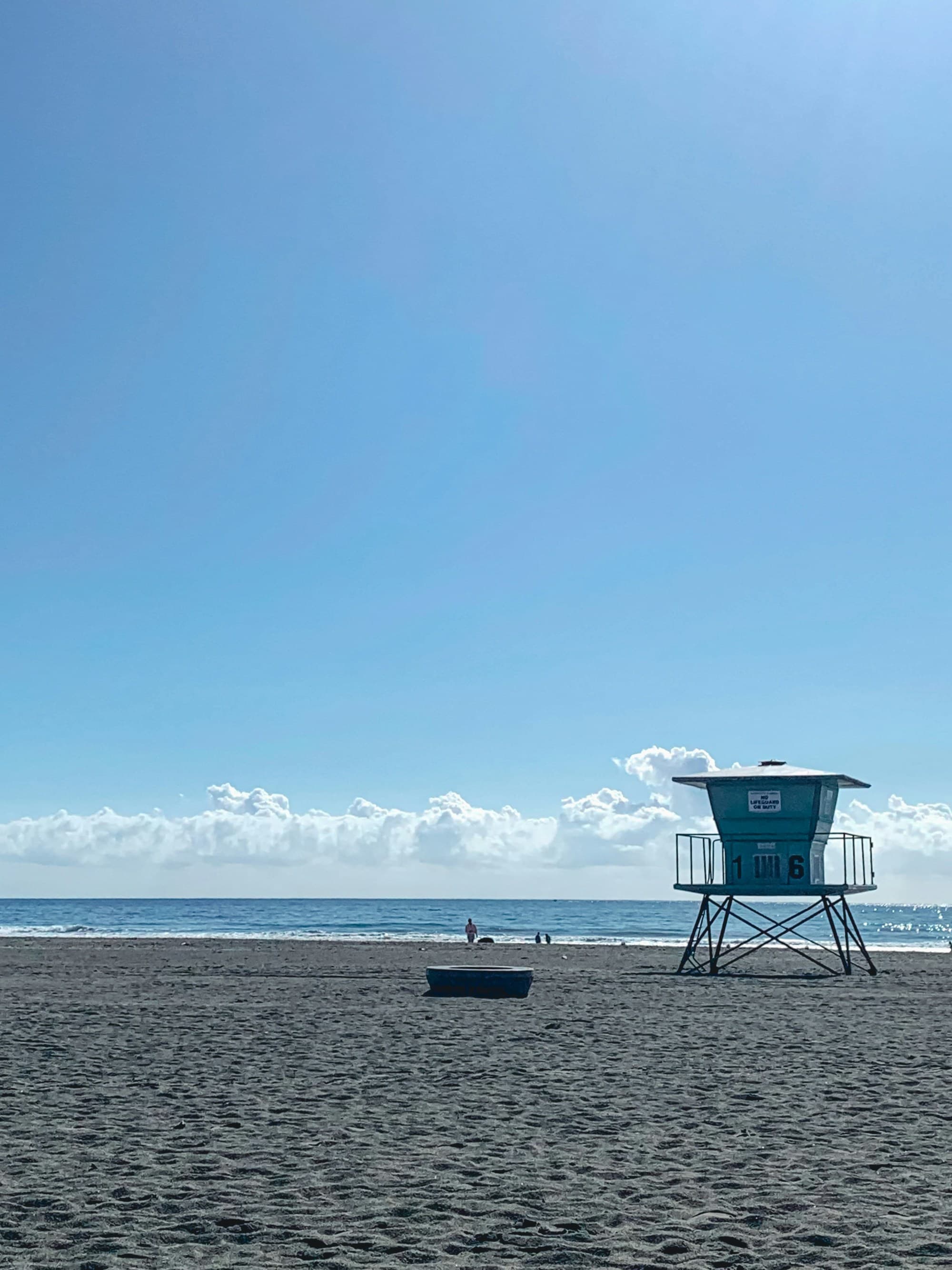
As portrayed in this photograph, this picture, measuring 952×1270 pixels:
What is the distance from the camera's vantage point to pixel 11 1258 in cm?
621

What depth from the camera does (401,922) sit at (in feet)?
314

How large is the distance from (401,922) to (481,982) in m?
75.3

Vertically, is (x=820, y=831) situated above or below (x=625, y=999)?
above

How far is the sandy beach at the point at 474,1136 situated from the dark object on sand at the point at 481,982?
156 cm

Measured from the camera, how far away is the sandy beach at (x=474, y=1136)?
6.63m

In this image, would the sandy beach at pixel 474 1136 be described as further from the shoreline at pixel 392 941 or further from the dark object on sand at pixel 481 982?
the shoreline at pixel 392 941

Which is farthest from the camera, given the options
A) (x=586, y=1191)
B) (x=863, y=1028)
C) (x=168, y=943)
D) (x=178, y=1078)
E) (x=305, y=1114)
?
(x=168, y=943)

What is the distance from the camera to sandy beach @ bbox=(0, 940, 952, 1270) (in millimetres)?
6629

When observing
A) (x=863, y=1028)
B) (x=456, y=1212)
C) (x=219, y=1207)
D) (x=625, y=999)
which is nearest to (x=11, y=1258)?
(x=219, y=1207)

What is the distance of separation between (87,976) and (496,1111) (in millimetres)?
19922

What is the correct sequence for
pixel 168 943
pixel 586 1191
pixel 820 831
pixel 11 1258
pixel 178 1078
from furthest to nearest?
pixel 168 943, pixel 820 831, pixel 178 1078, pixel 586 1191, pixel 11 1258

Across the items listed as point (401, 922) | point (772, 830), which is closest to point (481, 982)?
point (772, 830)

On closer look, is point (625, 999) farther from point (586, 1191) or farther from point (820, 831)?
point (586, 1191)

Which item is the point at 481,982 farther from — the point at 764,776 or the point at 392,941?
the point at 392,941
